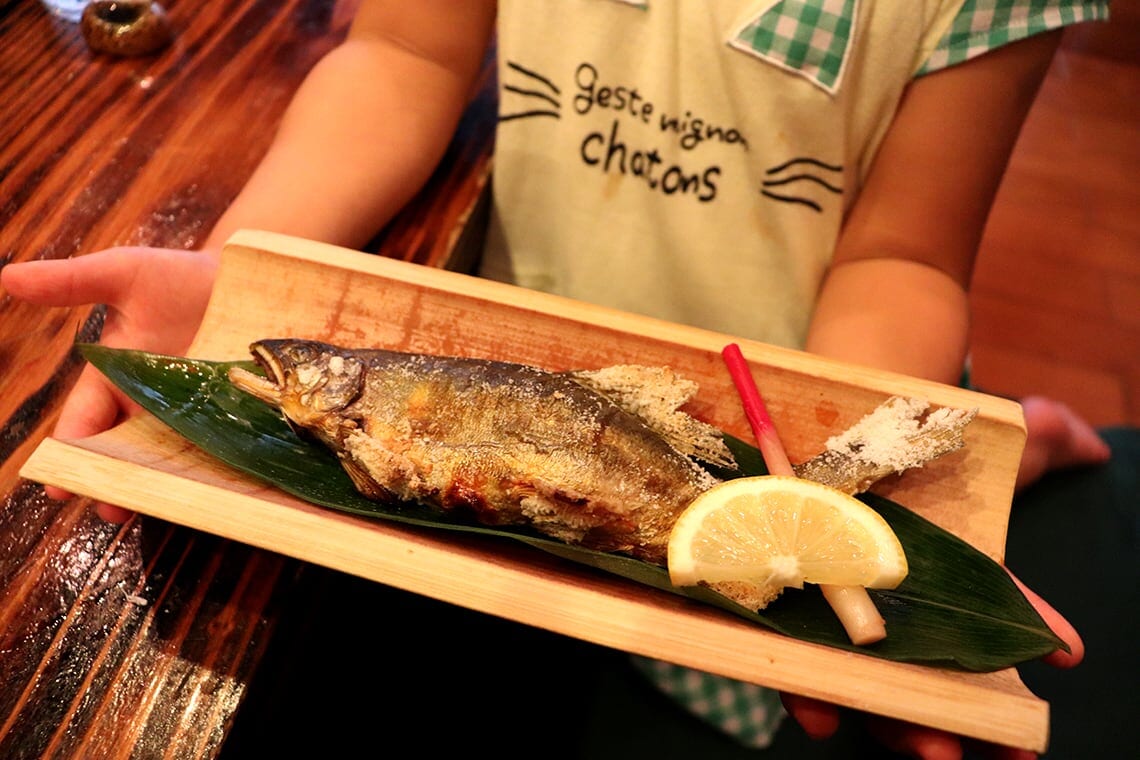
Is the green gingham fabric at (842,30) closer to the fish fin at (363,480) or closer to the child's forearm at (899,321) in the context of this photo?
the child's forearm at (899,321)

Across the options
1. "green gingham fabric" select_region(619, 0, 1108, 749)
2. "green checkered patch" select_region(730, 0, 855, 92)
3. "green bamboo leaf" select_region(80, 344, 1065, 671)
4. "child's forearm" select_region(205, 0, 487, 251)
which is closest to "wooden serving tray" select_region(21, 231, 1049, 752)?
"green bamboo leaf" select_region(80, 344, 1065, 671)

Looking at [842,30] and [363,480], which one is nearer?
[363,480]

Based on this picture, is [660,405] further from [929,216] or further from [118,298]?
[118,298]

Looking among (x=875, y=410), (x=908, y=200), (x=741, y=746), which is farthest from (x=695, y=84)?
(x=741, y=746)

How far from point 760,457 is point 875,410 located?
203 millimetres

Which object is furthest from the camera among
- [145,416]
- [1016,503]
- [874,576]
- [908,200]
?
[1016,503]

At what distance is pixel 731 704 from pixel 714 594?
0.81 meters

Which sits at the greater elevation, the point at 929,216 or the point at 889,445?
the point at 929,216

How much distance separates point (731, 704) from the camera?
157 cm

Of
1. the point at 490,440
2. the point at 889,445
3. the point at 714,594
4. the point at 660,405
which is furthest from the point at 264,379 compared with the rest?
the point at 889,445

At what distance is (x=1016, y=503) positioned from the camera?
1.72 m

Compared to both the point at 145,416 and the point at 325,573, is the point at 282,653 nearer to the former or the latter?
the point at 325,573

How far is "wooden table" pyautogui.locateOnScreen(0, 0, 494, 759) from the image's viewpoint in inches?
38.2

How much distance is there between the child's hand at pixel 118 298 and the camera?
1101 millimetres
